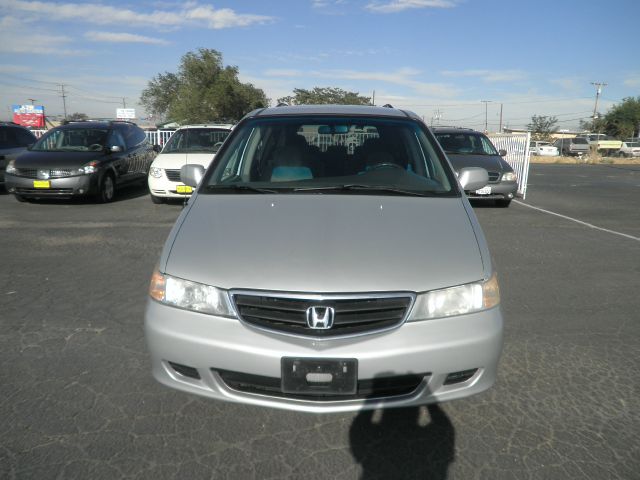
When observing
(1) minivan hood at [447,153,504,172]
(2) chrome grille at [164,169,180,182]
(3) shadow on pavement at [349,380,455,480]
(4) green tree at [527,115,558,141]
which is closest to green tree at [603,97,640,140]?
(4) green tree at [527,115,558,141]

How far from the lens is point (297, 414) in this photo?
2.67m

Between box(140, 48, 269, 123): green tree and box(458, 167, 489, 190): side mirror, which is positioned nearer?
box(458, 167, 489, 190): side mirror

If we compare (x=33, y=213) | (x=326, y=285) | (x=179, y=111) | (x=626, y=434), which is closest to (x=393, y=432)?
(x=326, y=285)

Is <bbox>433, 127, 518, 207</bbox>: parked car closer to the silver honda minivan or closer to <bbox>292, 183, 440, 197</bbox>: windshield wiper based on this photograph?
<bbox>292, 183, 440, 197</bbox>: windshield wiper

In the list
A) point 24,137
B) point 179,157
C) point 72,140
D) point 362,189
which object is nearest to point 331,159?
point 362,189

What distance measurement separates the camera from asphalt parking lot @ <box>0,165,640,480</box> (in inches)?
89.2

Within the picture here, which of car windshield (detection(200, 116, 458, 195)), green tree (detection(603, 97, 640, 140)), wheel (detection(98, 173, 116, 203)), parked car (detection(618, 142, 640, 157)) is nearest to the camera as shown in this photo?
car windshield (detection(200, 116, 458, 195))

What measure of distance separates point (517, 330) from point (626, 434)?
132cm

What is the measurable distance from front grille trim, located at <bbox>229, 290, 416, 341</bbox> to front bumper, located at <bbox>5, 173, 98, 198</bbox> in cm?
809

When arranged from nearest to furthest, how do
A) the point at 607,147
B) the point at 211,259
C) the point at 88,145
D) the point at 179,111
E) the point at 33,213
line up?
1. the point at 211,259
2. the point at 33,213
3. the point at 88,145
4. the point at 179,111
5. the point at 607,147

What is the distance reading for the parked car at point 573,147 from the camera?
4281 cm

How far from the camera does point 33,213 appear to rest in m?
8.77

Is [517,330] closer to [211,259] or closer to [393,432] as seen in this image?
[393,432]

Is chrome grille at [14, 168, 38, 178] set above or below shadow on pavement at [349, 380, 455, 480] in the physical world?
above
